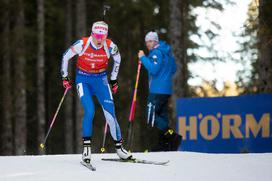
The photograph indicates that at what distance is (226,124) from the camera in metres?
11.8

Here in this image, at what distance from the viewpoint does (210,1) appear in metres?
21.8

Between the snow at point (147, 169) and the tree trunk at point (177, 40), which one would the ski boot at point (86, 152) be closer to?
the snow at point (147, 169)

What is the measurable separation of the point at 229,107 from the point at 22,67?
10506 mm

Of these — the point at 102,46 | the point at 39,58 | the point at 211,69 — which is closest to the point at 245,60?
the point at 211,69

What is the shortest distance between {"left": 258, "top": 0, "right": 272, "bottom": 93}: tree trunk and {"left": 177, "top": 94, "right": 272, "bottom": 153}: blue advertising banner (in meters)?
1.52

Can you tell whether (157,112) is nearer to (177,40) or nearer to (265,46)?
(265,46)

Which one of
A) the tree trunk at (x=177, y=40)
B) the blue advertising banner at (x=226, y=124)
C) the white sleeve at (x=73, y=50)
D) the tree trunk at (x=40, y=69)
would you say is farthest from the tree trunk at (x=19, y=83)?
the white sleeve at (x=73, y=50)

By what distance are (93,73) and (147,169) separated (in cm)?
188

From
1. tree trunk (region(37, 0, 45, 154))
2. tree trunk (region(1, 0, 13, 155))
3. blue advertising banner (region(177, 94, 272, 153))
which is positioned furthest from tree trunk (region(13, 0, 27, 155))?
blue advertising banner (region(177, 94, 272, 153))

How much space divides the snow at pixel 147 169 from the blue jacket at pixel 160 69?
2.10 meters

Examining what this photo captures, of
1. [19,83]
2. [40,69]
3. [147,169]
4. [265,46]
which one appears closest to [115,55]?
[147,169]

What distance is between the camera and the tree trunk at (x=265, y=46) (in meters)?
12.2

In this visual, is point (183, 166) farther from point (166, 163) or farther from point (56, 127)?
point (56, 127)

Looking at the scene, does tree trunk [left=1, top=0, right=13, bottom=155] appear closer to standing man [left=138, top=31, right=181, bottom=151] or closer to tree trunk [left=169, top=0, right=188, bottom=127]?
tree trunk [left=169, top=0, right=188, bottom=127]
